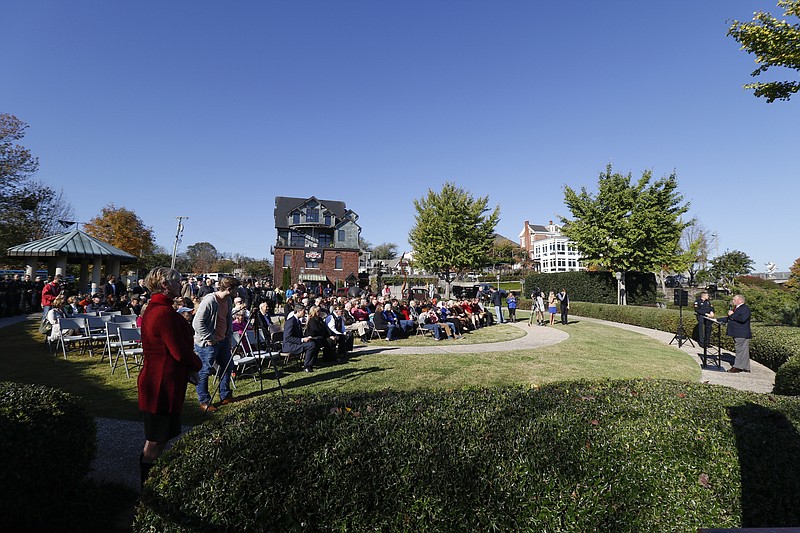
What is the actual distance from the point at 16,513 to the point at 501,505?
3241 millimetres

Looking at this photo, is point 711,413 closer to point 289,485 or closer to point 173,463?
point 289,485

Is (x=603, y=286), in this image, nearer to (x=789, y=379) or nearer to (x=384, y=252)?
(x=789, y=379)

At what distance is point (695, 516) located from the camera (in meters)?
2.51

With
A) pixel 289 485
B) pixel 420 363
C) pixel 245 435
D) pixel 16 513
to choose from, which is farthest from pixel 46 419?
pixel 420 363

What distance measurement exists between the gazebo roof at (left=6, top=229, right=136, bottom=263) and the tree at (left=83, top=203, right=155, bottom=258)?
2402 cm

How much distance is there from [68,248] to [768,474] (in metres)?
28.1

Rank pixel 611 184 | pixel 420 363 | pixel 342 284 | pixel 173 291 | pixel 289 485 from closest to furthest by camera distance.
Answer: pixel 289 485 → pixel 173 291 → pixel 420 363 → pixel 611 184 → pixel 342 284

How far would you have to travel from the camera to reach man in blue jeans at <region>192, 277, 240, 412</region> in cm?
580

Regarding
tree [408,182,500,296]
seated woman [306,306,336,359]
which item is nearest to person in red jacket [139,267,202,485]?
seated woman [306,306,336,359]

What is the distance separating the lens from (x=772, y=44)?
9.81 meters

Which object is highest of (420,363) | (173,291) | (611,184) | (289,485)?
(611,184)

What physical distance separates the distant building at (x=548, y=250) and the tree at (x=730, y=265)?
2527cm

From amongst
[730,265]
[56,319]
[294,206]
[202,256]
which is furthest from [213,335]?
[202,256]

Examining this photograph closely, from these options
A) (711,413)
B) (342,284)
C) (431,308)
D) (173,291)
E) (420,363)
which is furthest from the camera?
(342,284)
